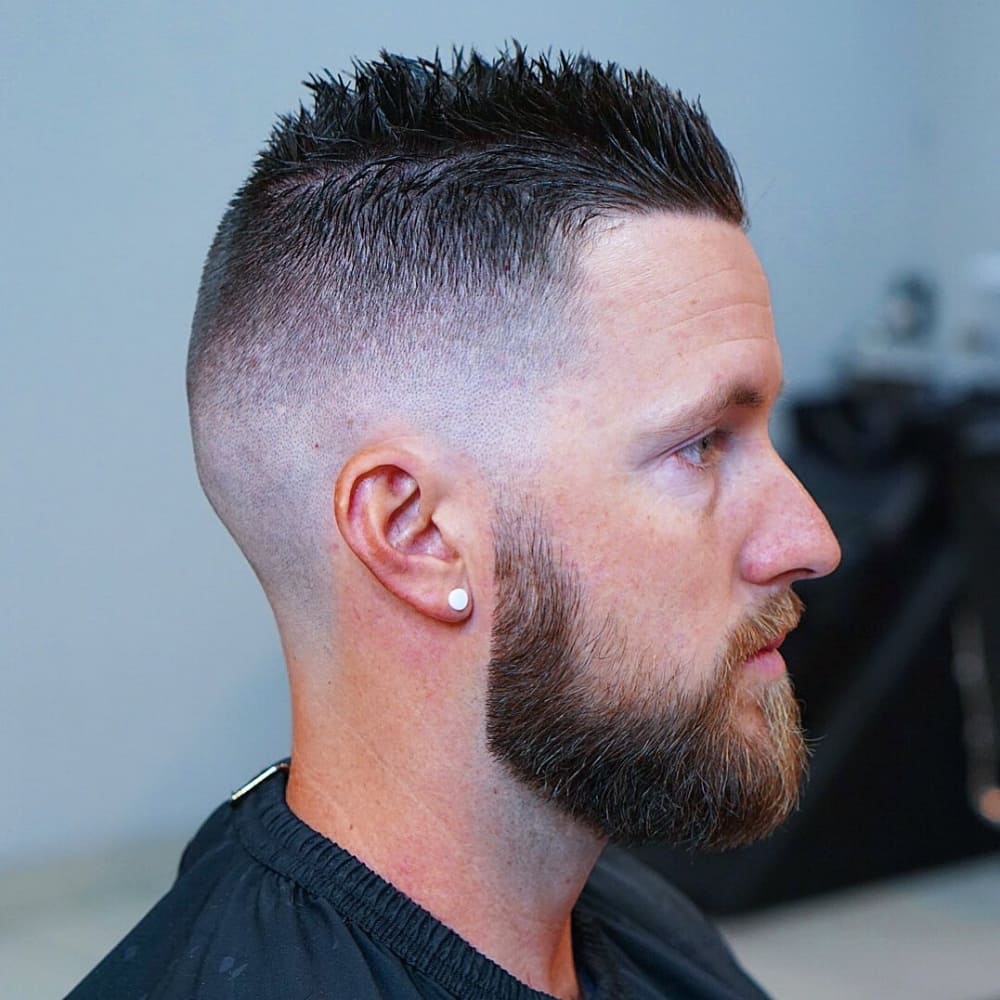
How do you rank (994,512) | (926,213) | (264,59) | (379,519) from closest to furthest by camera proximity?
(379,519), (264,59), (994,512), (926,213)

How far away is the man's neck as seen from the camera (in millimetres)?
1062

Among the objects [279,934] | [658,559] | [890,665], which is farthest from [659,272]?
[890,665]

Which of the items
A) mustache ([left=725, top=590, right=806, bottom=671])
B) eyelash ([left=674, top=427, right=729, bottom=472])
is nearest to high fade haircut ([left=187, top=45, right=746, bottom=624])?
eyelash ([left=674, top=427, right=729, bottom=472])

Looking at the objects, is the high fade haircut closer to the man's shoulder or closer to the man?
the man

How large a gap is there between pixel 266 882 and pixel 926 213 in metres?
2.01

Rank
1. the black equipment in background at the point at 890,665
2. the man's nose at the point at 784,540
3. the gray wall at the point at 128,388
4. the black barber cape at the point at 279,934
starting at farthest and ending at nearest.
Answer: the black equipment in background at the point at 890,665, the gray wall at the point at 128,388, the man's nose at the point at 784,540, the black barber cape at the point at 279,934

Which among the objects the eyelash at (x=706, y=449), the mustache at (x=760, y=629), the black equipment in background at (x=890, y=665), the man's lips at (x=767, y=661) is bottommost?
the black equipment in background at (x=890, y=665)

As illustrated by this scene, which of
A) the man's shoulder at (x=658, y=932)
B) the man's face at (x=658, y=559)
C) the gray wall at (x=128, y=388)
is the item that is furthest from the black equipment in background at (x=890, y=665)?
the man's face at (x=658, y=559)

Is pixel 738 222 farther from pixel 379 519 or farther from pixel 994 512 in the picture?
pixel 994 512

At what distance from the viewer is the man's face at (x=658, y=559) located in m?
1.02

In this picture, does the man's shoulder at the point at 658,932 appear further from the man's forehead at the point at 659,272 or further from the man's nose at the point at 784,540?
the man's forehead at the point at 659,272

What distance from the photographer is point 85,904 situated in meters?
1.29

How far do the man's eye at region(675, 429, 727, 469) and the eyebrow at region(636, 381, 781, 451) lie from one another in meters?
0.02

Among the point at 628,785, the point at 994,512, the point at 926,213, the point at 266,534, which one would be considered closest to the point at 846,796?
the point at 994,512
